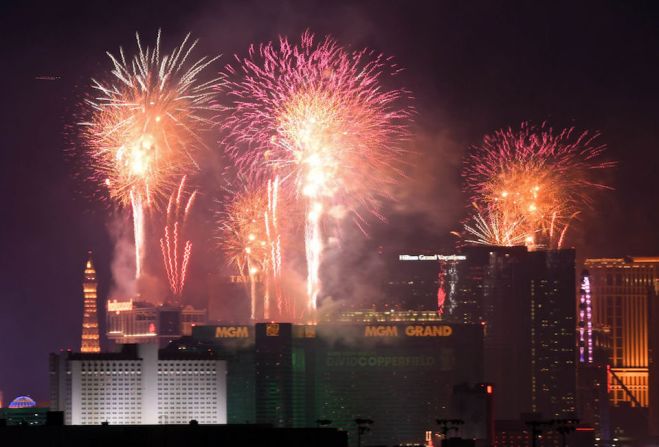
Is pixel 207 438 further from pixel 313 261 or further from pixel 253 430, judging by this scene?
pixel 313 261

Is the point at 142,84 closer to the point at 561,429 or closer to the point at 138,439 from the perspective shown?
the point at 561,429

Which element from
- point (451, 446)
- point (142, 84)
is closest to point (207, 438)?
point (451, 446)

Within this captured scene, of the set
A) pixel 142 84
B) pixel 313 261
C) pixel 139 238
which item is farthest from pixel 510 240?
pixel 142 84

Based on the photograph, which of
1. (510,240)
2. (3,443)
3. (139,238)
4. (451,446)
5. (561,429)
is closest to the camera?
(3,443)

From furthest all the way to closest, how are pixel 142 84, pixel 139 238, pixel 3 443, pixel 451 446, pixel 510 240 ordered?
pixel 510 240 < pixel 139 238 < pixel 142 84 < pixel 451 446 < pixel 3 443

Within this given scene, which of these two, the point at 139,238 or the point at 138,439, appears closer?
the point at 138,439

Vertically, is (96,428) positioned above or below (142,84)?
below
